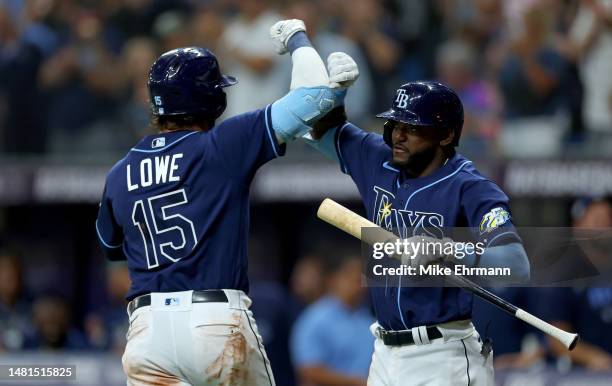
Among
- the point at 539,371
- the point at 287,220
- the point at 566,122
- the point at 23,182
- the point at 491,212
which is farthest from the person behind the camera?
the point at 287,220

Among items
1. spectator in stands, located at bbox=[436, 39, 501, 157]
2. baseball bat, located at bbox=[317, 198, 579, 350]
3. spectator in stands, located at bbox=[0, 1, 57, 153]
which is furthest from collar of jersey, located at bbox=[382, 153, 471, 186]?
spectator in stands, located at bbox=[0, 1, 57, 153]

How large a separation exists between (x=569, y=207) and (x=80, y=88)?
407 centimetres

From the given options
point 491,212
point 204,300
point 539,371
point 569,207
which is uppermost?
point 491,212

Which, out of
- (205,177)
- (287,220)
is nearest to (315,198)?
(287,220)

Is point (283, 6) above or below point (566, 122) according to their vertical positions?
above

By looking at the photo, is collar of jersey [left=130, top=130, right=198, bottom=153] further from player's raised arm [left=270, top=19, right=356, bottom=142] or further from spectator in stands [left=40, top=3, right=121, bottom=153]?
spectator in stands [left=40, top=3, right=121, bottom=153]

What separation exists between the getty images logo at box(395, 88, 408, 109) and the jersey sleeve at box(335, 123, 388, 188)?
260mm

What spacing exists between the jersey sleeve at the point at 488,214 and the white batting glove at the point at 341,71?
65 cm

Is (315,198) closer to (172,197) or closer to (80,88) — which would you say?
(80,88)

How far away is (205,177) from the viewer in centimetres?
466

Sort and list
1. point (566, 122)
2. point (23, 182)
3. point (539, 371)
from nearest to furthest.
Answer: point (539, 371)
point (566, 122)
point (23, 182)

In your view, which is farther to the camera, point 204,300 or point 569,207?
point 569,207

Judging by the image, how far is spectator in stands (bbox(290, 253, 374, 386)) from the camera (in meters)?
8.48

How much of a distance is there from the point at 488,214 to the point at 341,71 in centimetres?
82
